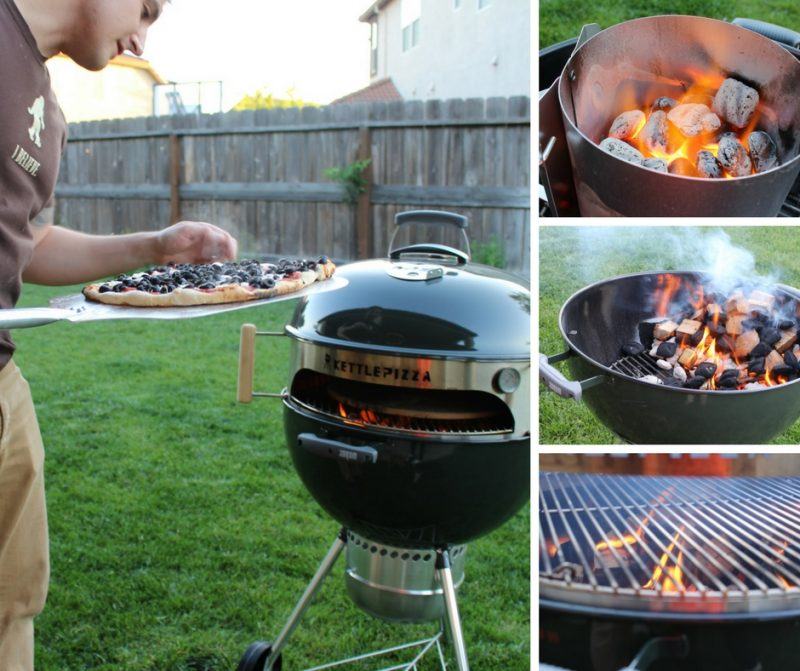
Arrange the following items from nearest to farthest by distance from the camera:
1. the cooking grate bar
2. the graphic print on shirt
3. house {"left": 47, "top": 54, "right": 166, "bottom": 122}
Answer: the cooking grate bar
the graphic print on shirt
house {"left": 47, "top": 54, "right": 166, "bottom": 122}

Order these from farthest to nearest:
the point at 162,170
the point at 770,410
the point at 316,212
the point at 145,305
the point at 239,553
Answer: the point at 162,170 < the point at 316,212 < the point at 239,553 < the point at 145,305 < the point at 770,410

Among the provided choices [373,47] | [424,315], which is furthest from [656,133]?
[373,47]

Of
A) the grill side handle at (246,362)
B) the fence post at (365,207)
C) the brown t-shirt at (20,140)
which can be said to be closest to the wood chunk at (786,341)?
the grill side handle at (246,362)

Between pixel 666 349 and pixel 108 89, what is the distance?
81.0 ft

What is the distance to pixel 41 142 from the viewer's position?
5.60 ft

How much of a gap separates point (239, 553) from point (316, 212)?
5.27 meters

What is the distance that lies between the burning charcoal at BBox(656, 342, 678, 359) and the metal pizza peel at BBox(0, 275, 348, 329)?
0.79 meters

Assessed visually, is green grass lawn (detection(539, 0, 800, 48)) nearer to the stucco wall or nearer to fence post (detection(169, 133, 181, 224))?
the stucco wall

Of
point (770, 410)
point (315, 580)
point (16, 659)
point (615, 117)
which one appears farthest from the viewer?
point (315, 580)

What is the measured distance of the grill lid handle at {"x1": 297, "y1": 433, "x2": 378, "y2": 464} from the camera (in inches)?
70.0

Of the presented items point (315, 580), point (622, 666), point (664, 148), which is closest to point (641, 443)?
point (622, 666)

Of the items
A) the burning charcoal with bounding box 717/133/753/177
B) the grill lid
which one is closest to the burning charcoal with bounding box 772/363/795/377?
the burning charcoal with bounding box 717/133/753/177

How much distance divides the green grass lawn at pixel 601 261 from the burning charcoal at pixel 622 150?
5.4 inches

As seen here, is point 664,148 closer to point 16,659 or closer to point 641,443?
point 641,443
